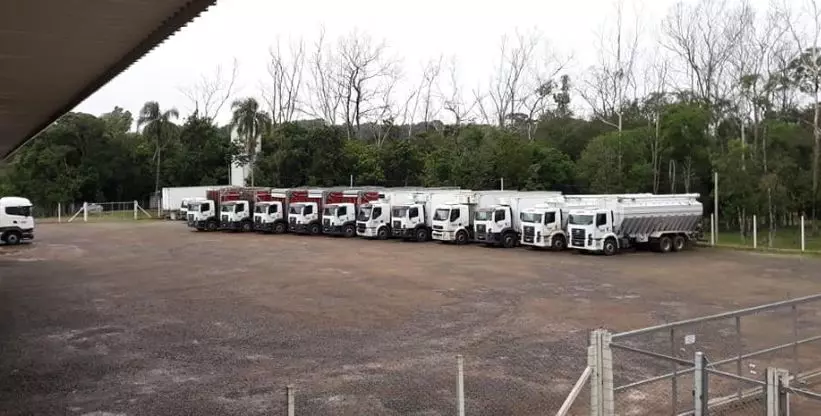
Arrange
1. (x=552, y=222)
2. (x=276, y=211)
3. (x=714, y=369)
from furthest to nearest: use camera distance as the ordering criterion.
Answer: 1. (x=276, y=211)
2. (x=552, y=222)
3. (x=714, y=369)

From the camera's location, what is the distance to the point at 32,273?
28.2m

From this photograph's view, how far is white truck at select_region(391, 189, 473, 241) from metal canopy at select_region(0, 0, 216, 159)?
2366 centimetres

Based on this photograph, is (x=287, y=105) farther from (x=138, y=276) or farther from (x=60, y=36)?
(x=60, y=36)

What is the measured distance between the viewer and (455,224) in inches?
1554

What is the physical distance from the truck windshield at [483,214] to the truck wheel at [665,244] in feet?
29.3

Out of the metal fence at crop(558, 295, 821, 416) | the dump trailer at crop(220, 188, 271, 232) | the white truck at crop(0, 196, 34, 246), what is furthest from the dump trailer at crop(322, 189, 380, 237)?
the metal fence at crop(558, 295, 821, 416)

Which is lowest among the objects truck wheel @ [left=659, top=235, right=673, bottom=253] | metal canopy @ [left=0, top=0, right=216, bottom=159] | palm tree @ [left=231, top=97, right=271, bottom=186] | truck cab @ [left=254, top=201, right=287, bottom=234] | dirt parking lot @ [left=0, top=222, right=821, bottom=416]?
dirt parking lot @ [left=0, top=222, right=821, bottom=416]

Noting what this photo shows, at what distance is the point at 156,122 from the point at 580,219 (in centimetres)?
5600

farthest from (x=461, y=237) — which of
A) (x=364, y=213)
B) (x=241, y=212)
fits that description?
(x=241, y=212)

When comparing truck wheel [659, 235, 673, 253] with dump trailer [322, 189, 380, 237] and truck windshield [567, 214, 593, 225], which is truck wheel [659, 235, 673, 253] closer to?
truck windshield [567, 214, 593, 225]

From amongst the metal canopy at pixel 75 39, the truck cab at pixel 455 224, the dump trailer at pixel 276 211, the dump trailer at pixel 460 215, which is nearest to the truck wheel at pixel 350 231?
the dump trailer at pixel 276 211

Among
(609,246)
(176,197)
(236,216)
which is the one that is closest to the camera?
(609,246)

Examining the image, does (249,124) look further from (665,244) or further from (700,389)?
(700,389)

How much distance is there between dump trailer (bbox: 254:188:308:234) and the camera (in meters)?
47.9
